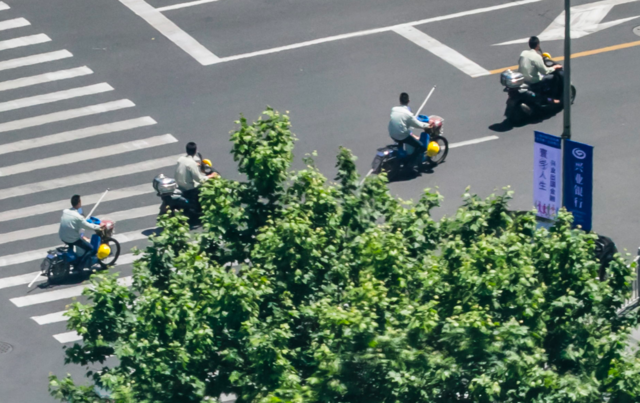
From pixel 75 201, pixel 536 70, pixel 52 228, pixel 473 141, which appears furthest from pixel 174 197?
pixel 536 70

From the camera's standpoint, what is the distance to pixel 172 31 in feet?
91.7

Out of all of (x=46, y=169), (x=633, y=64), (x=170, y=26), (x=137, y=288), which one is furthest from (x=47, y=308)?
(x=633, y=64)

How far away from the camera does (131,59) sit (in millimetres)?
26844

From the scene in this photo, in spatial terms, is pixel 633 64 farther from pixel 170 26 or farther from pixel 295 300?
pixel 295 300

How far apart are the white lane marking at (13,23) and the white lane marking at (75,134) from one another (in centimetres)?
557

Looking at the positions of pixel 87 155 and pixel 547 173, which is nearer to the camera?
pixel 547 173

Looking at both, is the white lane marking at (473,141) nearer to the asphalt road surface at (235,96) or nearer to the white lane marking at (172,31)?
the asphalt road surface at (235,96)

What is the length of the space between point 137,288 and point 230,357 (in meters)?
1.71

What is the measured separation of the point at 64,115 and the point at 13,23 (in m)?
5.07

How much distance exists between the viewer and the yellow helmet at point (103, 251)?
65.0ft

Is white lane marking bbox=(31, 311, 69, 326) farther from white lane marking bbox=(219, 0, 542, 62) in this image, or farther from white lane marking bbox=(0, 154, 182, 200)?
white lane marking bbox=(219, 0, 542, 62)

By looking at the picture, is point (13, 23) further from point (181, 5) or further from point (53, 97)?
point (181, 5)

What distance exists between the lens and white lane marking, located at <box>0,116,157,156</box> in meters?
24.0

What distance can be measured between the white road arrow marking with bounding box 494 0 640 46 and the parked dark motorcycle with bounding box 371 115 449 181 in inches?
207
